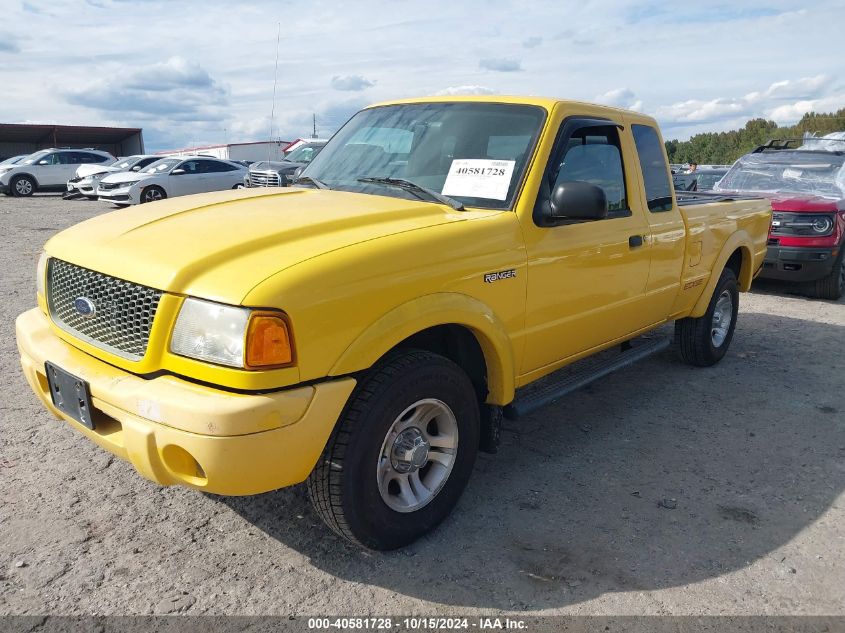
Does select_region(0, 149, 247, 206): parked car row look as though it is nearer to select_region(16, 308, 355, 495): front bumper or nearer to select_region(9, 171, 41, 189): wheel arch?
select_region(9, 171, 41, 189): wheel arch

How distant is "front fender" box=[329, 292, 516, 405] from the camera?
252 centimetres

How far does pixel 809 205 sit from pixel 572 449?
6.00m

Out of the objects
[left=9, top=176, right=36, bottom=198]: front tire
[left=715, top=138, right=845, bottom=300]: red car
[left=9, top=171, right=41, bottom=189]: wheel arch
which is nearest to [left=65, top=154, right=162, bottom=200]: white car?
[left=9, top=171, right=41, bottom=189]: wheel arch

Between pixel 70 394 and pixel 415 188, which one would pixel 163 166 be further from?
pixel 70 394

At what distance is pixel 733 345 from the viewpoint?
637 centimetres

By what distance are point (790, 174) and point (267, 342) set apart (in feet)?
31.9

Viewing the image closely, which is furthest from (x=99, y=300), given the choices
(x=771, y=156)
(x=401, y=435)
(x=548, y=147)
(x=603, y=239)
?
(x=771, y=156)

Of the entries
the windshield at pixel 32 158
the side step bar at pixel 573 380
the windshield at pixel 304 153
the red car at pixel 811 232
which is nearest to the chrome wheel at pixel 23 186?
the windshield at pixel 32 158

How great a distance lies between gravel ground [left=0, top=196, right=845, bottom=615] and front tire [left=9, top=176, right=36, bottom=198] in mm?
20903

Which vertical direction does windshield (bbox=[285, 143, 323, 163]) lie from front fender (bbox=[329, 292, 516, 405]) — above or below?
above

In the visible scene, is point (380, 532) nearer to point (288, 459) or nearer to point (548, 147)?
point (288, 459)

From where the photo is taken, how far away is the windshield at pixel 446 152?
133 inches

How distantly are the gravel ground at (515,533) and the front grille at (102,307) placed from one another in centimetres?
91

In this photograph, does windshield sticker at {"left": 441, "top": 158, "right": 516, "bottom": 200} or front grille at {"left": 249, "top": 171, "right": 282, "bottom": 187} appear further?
front grille at {"left": 249, "top": 171, "right": 282, "bottom": 187}
